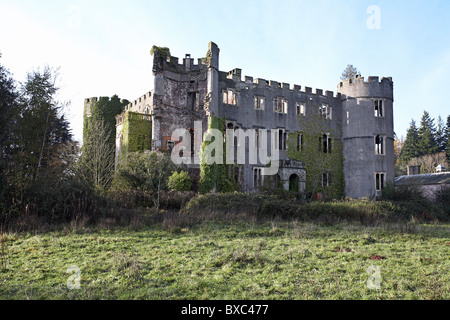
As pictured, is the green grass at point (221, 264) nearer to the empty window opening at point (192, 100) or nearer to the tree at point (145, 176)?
the tree at point (145, 176)

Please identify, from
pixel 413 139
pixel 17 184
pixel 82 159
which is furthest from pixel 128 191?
pixel 413 139

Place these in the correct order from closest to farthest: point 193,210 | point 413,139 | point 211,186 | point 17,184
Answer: point 17,184 → point 193,210 → point 211,186 → point 413,139

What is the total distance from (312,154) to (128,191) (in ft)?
56.9

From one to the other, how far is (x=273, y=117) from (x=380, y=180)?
11120 mm

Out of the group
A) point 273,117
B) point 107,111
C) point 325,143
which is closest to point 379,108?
point 325,143

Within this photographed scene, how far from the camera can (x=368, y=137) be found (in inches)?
1172

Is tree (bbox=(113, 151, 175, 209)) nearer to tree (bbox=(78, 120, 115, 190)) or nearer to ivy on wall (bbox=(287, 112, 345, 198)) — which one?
tree (bbox=(78, 120, 115, 190))

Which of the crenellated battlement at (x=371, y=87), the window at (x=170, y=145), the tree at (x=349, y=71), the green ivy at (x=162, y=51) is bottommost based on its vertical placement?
the window at (x=170, y=145)

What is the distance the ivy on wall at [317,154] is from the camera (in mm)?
28422

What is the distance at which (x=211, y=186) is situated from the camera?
23281 mm

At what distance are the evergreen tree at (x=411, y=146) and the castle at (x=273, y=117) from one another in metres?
27.2

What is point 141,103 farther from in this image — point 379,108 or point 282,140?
point 379,108

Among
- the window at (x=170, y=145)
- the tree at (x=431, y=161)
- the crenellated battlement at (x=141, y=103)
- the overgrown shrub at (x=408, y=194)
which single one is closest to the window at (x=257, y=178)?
the window at (x=170, y=145)

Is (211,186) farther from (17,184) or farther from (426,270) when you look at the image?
(426,270)
